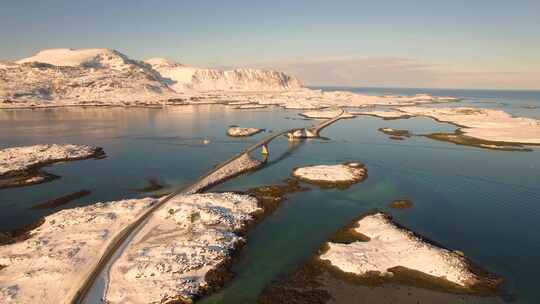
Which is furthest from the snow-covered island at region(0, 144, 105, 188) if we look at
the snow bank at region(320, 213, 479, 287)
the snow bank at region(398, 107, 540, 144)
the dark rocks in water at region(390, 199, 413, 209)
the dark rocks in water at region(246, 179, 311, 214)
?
the snow bank at region(398, 107, 540, 144)

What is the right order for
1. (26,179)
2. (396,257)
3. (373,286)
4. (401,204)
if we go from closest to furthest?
(373,286) < (396,257) < (401,204) < (26,179)

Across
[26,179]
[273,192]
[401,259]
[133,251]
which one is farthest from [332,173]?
[26,179]

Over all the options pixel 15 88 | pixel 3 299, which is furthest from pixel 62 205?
pixel 15 88

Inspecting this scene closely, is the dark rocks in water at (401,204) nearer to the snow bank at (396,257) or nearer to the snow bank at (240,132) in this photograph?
the snow bank at (396,257)

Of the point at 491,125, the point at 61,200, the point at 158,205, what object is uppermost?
the point at 491,125

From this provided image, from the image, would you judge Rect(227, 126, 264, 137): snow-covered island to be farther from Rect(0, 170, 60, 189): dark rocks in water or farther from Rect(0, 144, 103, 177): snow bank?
Rect(0, 170, 60, 189): dark rocks in water

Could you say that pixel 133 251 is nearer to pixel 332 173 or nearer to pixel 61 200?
pixel 61 200
